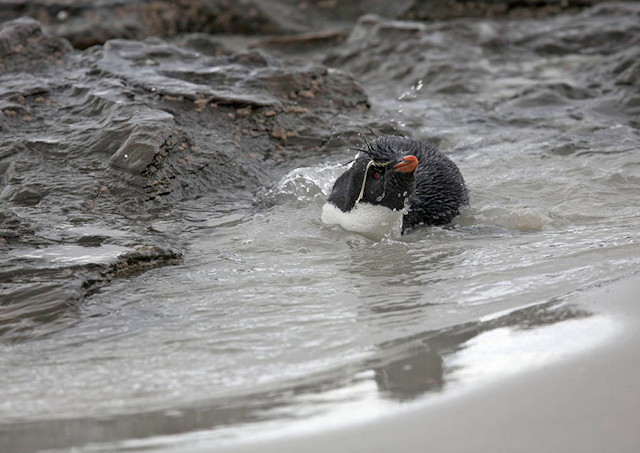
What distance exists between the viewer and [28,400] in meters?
2.86

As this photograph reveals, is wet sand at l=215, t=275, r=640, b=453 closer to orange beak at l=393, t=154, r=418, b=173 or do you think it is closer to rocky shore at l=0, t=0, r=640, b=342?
rocky shore at l=0, t=0, r=640, b=342

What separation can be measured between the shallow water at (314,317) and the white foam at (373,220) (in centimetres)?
8

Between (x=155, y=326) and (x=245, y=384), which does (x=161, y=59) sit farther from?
(x=245, y=384)

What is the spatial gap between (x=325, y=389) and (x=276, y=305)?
2.99 ft

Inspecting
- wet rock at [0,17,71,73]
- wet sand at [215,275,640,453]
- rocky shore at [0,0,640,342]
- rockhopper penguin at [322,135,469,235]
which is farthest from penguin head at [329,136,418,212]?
wet rock at [0,17,71,73]

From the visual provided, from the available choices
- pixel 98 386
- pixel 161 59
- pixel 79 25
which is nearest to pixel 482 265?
pixel 98 386

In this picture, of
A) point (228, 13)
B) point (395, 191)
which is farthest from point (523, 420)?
point (228, 13)

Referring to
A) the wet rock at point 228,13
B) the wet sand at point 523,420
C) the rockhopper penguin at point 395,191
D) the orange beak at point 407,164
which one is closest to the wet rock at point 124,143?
the rockhopper penguin at point 395,191

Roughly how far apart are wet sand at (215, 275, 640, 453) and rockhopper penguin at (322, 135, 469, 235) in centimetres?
193

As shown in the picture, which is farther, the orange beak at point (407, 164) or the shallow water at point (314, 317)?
the orange beak at point (407, 164)

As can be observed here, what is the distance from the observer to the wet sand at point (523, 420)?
243cm

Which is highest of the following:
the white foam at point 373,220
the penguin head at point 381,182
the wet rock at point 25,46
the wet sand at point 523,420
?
the wet rock at point 25,46

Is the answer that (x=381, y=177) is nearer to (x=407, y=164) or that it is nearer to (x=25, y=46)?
(x=407, y=164)

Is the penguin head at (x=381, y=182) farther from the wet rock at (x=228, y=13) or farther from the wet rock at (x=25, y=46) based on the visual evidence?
the wet rock at (x=228, y=13)
